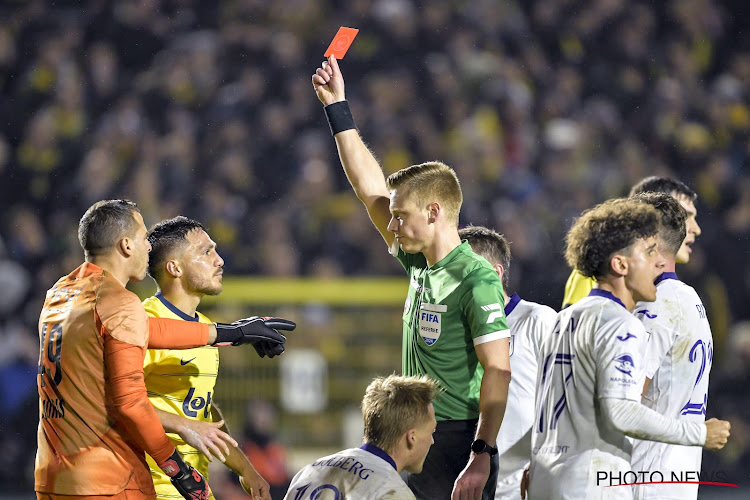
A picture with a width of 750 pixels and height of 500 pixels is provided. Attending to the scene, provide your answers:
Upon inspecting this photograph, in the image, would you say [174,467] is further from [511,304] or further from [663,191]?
[663,191]

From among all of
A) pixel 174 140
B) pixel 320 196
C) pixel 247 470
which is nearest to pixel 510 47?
pixel 320 196

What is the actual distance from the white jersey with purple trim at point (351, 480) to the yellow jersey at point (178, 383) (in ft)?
3.19

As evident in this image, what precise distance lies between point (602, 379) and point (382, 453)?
79 centimetres

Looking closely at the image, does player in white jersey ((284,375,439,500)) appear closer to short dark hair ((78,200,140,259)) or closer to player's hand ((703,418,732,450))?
player's hand ((703,418,732,450))

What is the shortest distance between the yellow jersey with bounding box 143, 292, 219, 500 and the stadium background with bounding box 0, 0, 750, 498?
15.0 feet

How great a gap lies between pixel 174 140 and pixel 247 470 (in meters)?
6.97

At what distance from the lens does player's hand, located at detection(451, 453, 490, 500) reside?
10.8ft

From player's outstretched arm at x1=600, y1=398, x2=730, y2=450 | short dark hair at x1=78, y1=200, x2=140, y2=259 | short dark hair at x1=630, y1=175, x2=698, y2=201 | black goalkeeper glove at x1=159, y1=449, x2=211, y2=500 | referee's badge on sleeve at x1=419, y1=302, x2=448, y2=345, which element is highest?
short dark hair at x1=630, y1=175, x2=698, y2=201

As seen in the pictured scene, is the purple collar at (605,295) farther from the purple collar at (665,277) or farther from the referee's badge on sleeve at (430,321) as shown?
the purple collar at (665,277)

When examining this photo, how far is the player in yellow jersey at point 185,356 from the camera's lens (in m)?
3.93

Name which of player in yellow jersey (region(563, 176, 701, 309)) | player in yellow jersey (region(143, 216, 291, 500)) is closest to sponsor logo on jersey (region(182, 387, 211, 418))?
player in yellow jersey (region(143, 216, 291, 500))

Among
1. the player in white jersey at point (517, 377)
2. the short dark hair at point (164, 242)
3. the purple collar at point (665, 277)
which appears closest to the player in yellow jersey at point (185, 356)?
the short dark hair at point (164, 242)

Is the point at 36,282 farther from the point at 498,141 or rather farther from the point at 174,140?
the point at 498,141

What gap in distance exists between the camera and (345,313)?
8.90m
